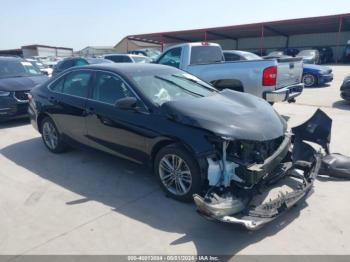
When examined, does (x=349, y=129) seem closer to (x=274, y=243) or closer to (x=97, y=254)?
(x=274, y=243)

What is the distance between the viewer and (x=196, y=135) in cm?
367

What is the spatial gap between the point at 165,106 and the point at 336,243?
237 centimetres

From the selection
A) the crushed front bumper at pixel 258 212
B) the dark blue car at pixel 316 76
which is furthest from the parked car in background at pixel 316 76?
the crushed front bumper at pixel 258 212

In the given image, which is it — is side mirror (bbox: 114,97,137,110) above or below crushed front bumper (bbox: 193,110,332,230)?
above

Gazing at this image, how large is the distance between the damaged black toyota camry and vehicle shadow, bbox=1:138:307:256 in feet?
0.82

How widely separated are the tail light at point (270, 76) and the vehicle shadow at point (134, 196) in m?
3.86

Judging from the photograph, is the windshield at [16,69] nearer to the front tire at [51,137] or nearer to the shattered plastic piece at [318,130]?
the front tire at [51,137]

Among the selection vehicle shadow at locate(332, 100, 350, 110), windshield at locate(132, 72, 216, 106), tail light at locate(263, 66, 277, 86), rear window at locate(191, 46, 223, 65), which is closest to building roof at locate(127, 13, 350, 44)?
vehicle shadow at locate(332, 100, 350, 110)

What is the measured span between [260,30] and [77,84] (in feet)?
114

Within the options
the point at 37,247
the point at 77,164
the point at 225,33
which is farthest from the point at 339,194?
the point at 225,33

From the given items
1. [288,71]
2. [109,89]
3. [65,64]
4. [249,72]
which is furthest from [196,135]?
[65,64]

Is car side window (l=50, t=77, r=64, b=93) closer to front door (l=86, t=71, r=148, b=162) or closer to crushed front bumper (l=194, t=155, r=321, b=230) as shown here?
front door (l=86, t=71, r=148, b=162)

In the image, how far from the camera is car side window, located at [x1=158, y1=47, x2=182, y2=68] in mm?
9070

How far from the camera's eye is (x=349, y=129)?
728 cm
